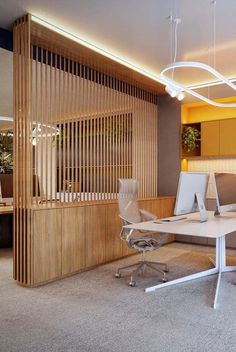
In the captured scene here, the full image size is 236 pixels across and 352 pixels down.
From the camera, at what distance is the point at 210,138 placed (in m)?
6.67

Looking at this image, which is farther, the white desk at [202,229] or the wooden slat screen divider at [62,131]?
the wooden slat screen divider at [62,131]

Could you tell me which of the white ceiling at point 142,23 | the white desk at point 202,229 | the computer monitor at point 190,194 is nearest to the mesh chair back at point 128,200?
the white desk at point 202,229

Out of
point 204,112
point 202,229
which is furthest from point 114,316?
point 204,112

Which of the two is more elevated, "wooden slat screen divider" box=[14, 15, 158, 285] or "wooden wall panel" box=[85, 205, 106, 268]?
"wooden slat screen divider" box=[14, 15, 158, 285]

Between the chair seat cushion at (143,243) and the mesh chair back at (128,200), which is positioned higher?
the mesh chair back at (128,200)

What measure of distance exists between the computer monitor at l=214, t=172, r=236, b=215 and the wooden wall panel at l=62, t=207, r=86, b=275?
1.84 m

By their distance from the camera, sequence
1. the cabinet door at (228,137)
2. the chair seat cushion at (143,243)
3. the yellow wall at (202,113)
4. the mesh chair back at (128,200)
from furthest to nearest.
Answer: the yellow wall at (202,113)
the cabinet door at (228,137)
the mesh chair back at (128,200)
the chair seat cushion at (143,243)

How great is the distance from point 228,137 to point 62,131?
11.2 feet

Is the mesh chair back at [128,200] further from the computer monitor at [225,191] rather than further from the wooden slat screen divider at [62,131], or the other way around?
the computer monitor at [225,191]

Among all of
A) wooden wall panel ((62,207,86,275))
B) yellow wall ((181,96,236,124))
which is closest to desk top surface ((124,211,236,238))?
wooden wall panel ((62,207,86,275))

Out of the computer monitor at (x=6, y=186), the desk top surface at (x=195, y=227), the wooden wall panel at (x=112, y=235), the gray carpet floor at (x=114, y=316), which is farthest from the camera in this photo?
the computer monitor at (x=6, y=186)

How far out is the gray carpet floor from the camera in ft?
8.52

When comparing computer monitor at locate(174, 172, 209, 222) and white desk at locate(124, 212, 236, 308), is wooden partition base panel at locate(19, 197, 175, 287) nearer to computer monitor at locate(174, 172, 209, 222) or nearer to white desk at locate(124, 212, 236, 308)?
white desk at locate(124, 212, 236, 308)

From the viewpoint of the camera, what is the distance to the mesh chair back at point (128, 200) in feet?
15.3
